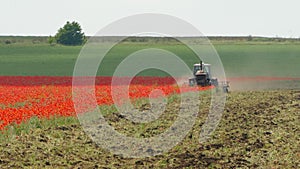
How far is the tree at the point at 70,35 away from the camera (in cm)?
15525

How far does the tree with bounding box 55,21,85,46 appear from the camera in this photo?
155 metres

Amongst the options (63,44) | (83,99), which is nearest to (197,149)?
(83,99)

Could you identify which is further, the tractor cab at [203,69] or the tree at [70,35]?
the tree at [70,35]

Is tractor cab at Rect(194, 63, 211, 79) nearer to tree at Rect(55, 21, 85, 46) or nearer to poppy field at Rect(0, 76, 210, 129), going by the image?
poppy field at Rect(0, 76, 210, 129)

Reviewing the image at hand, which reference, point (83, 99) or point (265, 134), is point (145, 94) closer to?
point (83, 99)

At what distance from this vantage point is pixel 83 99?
29.3m

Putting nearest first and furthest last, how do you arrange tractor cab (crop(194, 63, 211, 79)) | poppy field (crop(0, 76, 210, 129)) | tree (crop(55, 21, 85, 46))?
poppy field (crop(0, 76, 210, 129)) < tractor cab (crop(194, 63, 211, 79)) < tree (crop(55, 21, 85, 46))

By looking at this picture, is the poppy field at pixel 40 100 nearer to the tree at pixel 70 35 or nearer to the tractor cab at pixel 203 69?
the tractor cab at pixel 203 69

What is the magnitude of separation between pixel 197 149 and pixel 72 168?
4.78 metres

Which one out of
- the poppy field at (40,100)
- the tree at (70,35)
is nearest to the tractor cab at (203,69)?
the poppy field at (40,100)

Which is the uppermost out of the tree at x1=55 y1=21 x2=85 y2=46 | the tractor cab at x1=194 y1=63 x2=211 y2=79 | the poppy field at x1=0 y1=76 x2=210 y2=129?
the tree at x1=55 y1=21 x2=85 y2=46

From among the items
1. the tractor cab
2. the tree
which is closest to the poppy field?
the tractor cab

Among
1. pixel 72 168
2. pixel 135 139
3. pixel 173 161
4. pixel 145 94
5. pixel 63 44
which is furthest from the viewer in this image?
pixel 63 44

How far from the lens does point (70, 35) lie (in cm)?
15562
